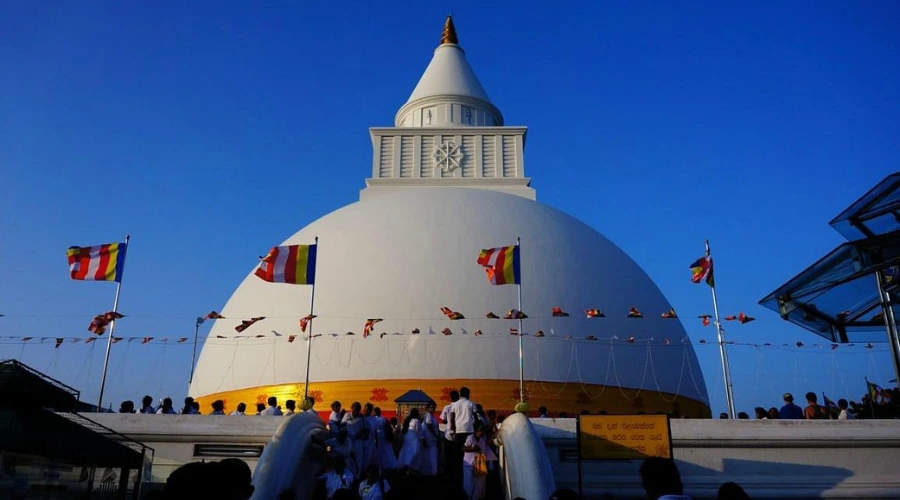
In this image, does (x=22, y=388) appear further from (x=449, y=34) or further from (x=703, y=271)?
(x=449, y=34)

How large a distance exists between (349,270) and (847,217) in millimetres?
11225

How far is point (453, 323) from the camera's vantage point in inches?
647

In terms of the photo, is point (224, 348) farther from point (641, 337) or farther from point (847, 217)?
point (847, 217)

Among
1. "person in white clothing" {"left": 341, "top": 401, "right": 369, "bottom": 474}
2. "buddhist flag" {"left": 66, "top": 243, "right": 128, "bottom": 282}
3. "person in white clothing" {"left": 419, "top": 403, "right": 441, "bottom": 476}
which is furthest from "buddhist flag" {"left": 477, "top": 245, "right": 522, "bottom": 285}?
"buddhist flag" {"left": 66, "top": 243, "right": 128, "bottom": 282}

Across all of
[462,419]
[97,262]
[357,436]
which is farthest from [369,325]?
[462,419]

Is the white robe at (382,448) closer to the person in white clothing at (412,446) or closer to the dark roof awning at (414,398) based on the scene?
the person in white clothing at (412,446)

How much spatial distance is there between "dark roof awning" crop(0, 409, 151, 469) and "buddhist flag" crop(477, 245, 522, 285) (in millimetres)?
9120

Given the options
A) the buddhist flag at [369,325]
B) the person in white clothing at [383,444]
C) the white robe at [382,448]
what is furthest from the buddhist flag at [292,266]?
the white robe at [382,448]

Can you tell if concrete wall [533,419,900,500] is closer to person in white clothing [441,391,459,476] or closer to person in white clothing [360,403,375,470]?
person in white clothing [441,391,459,476]

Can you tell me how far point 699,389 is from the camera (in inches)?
731

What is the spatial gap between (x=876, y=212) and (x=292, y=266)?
1042 cm

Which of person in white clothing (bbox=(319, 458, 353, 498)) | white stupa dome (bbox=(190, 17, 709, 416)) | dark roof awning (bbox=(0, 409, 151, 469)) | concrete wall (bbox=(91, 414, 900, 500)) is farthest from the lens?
white stupa dome (bbox=(190, 17, 709, 416))

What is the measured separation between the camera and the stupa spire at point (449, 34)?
2936cm

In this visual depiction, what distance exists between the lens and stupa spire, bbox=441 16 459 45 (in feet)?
96.3
